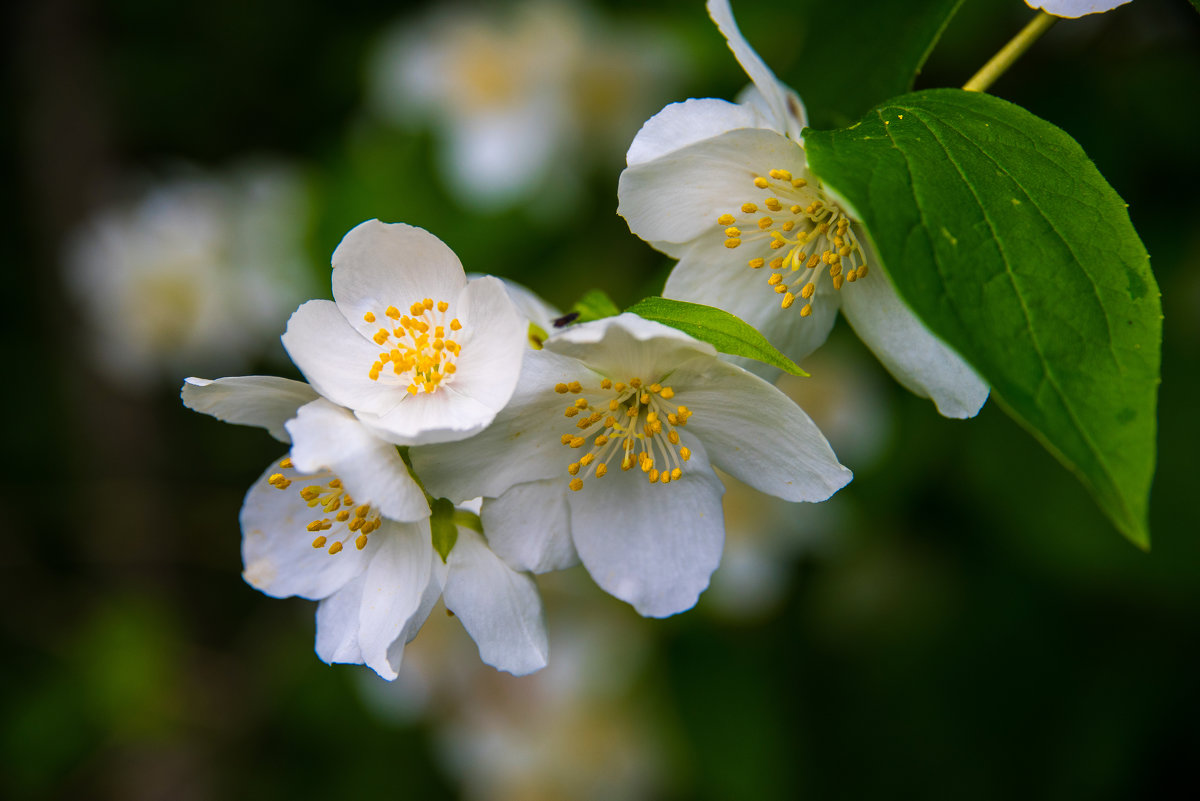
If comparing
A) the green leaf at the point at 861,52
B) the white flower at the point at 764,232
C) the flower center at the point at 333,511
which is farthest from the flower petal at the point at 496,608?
the green leaf at the point at 861,52

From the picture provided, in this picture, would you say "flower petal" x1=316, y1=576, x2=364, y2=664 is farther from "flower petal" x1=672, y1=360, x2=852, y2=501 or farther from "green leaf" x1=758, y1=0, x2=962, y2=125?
"green leaf" x1=758, y1=0, x2=962, y2=125

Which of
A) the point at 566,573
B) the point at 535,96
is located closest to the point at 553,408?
the point at 566,573

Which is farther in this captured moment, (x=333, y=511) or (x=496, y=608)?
(x=333, y=511)

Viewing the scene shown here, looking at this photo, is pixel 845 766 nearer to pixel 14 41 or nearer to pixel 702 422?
pixel 702 422

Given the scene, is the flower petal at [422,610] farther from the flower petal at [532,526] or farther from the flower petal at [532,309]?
the flower petal at [532,309]

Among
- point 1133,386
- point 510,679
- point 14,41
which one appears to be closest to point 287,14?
point 14,41

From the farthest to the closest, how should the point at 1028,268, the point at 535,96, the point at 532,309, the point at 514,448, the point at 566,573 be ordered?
the point at 535,96
the point at 566,573
the point at 532,309
the point at 514,448
the point at 1028,268

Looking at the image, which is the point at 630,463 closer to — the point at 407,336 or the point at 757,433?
the point at 757,433

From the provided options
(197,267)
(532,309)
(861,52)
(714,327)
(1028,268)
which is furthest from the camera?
(197,267)
